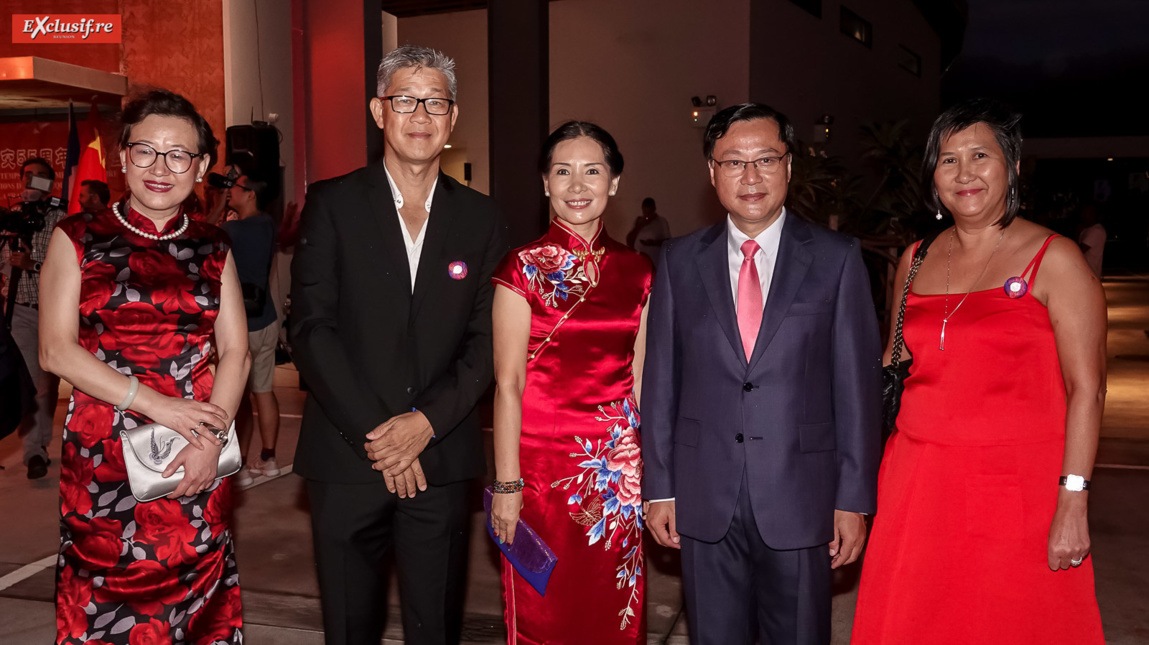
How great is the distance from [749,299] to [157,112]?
159 cm

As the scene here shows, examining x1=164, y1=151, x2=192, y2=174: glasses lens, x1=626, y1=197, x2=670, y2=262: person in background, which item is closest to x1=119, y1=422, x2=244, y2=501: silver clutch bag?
x1=164, y1=151, x2=192, y2=174: glasses lens

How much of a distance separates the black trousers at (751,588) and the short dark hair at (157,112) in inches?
65.8

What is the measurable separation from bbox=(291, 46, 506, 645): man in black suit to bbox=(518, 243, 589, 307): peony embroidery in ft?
0.57

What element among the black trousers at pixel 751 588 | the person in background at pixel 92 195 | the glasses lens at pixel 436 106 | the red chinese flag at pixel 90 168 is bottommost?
the black trousers at pixel 751 588

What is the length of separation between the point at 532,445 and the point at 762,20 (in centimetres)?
1145

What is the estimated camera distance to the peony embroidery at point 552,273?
2340mm

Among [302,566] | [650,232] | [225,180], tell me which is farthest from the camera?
[650,232]

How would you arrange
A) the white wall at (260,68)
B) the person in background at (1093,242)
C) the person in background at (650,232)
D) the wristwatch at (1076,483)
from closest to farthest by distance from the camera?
the wristwatch at (1076,483) < the white wall at (260,68) < the person in background at (1093,242) < the person in background at (650,232)

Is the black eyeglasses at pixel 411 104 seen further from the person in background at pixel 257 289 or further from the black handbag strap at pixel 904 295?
the person in background at pixel 257 289

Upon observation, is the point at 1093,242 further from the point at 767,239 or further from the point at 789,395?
the point at 789,395

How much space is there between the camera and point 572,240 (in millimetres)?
2396

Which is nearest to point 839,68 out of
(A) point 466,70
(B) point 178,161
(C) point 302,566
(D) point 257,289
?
(A) point 466,70

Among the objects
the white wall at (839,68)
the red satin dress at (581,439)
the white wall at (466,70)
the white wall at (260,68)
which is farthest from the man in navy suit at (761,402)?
the white wall at (466,70)

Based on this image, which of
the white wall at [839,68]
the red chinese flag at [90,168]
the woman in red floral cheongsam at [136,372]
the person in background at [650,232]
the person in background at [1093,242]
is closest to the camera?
the woman in red floral cheongsam at [136,372]
